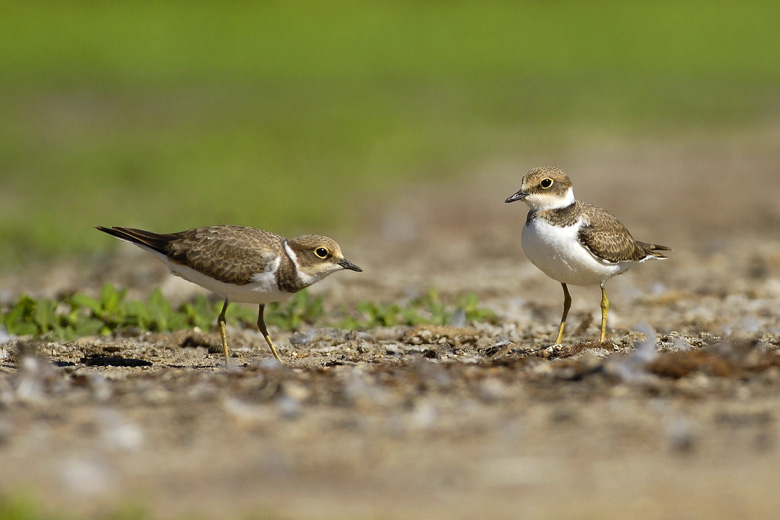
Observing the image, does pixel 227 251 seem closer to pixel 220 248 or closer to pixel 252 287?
pixel 220 248

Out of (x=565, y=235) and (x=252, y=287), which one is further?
(x=565, y=235)

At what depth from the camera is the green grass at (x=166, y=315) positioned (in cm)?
863

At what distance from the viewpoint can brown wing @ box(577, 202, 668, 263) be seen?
7.82 m

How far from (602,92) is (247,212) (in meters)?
13.9

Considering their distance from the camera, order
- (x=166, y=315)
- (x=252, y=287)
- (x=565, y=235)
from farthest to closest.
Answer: (x=166, y=315) → (x=565, y=235) → (x=252, y=287)

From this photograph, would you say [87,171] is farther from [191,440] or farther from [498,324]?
[191,440]

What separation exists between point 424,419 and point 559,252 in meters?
2.53

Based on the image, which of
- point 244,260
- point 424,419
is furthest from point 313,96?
point 424,419

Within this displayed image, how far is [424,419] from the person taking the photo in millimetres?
5531

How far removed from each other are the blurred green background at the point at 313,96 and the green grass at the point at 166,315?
4501 mm

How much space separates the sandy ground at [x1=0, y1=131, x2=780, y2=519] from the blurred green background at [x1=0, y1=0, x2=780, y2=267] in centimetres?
623

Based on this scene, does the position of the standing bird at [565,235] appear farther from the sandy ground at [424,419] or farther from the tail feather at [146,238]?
the tail feather at [146,238]

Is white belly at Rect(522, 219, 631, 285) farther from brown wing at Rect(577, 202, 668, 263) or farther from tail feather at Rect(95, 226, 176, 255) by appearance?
tail feather at Rect(95, 226, 176, 255)

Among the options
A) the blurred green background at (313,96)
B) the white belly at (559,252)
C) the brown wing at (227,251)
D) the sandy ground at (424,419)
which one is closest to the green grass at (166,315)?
the sandy ground at (424,419)
